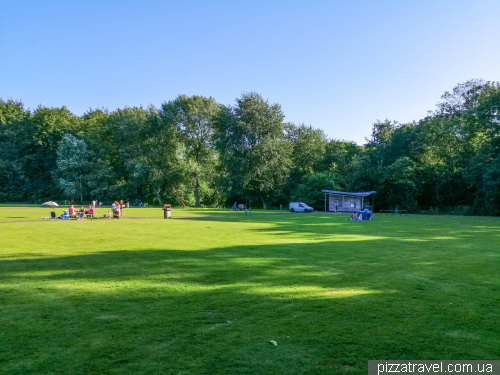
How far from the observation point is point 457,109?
54.6 m

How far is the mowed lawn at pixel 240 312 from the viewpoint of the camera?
4387mm

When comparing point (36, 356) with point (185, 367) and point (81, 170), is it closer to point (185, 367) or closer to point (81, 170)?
point (185, 367)

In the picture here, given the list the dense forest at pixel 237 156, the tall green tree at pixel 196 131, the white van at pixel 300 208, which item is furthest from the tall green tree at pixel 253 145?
the white van at pixel 300 208

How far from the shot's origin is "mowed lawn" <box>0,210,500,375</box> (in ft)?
14.4

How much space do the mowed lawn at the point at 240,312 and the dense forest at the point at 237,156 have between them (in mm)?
42994

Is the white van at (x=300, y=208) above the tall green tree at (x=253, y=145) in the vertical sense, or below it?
below

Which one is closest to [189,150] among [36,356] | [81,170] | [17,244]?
[81,170]

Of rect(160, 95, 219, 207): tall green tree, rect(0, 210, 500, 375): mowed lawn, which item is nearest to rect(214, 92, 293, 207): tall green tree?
rect(160, 95, 219, 207): tall green tree

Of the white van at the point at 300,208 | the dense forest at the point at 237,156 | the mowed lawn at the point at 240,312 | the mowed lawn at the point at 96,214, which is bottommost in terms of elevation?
the mowed lawn at the point at 240,312

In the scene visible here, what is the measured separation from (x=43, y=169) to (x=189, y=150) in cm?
3211

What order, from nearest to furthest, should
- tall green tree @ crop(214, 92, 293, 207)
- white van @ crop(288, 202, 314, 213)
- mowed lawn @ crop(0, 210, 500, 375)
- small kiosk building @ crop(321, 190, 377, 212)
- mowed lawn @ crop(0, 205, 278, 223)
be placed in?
mowed lawn @ crop(0, 210, 500, 375), mowed lawn @ crop(0, 205, 278, 223), white van @ crop(288, 202, 314, 213), small kiosk building @ crop(321, 190, 377, 212), tall green tree @ crop(214, 92, 293, 207)

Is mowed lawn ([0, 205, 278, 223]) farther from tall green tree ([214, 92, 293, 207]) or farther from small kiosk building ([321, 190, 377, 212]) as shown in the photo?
tall green tree ([214, 92, 293, 207])

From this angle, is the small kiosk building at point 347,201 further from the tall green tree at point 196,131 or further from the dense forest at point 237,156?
the tall green tree at point 196,131

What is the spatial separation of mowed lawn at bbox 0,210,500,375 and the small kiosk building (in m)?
39.8
